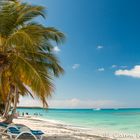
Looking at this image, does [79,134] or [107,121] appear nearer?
[79,134]

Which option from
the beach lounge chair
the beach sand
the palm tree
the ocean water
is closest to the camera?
the beach lounge chair

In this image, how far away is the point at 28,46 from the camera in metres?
9.82

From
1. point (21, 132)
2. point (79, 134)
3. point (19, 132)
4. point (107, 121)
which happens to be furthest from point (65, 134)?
point (107, 121)

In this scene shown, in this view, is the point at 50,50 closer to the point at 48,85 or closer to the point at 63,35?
the point at 63,35

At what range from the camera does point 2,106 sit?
73.2ft

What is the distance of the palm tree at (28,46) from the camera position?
9.87 m

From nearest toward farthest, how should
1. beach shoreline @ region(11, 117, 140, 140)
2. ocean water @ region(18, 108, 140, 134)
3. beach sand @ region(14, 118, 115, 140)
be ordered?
beach sand @ region(14, 118, 115, 140)
beach shoreline @ region(11, 117, 140, 140)
ocean water @ region(18, 108, 140, 134)

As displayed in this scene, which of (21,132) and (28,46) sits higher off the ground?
(28,46)

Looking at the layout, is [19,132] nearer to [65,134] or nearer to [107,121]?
[65,134]

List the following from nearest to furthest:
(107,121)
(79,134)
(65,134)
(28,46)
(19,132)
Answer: (19,132) < (28,46) < (65,134) < (79,134) < (107,121)

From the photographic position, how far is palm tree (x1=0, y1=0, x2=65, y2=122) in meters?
9.87

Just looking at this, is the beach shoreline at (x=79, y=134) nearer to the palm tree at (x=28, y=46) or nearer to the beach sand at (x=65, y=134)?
the beach sand at (x=65, y=134)

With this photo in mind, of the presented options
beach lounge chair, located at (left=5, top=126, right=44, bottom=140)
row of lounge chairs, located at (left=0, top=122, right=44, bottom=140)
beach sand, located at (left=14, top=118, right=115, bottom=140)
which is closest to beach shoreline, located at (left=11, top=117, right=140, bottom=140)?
beach sand, located at (left=14, top=118, right=115, bottom=140)

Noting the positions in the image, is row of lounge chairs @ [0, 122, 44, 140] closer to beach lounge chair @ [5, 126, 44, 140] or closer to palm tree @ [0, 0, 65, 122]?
beach lounge chair @ [5, 126, 44, 140]
